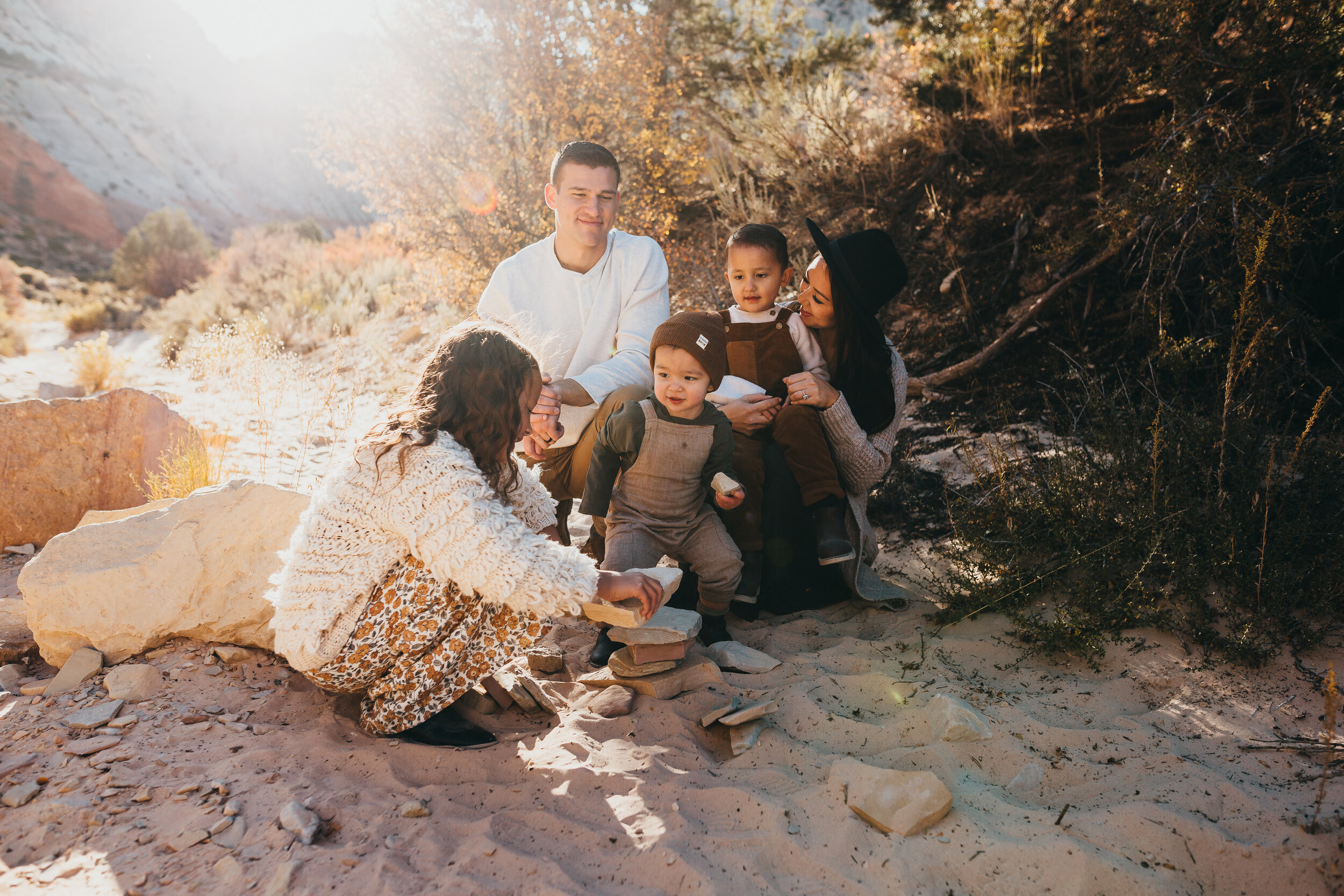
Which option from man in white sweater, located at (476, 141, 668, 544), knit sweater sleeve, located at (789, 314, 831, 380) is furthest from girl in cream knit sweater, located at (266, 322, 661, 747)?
knit sweater sleeve, located at (789, 314, 831, 380)

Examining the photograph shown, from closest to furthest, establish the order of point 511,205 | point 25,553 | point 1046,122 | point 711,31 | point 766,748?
point 766,748 → point 25,553 → point 1046,122 → point 511,205 → point 711,31

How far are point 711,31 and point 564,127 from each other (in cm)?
395

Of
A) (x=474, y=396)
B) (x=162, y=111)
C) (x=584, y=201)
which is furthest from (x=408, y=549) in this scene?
(x=162, y=111)

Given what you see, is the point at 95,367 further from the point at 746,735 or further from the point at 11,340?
the point at 746,735

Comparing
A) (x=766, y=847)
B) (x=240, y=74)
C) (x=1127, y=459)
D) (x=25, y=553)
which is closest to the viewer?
(x=766, y=847)

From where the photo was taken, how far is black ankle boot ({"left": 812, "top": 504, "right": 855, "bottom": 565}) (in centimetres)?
312

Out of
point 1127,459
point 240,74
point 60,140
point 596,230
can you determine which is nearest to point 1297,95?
point 1127,459

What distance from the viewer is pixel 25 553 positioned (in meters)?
3.49

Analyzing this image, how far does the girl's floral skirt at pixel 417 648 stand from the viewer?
2109 millimetres

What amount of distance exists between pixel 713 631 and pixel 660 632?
497mm

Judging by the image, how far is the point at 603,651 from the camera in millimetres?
2805

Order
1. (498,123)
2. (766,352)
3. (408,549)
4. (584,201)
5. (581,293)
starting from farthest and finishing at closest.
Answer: (498,123)
(581,293)
(584,201)
(766,352)
(408,549)

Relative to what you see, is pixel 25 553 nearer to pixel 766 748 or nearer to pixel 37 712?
pixel 37 712

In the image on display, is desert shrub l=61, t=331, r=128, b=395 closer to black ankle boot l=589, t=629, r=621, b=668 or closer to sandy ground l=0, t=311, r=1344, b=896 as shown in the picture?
sandy ground l=0, t=311, r=1344, b=896
